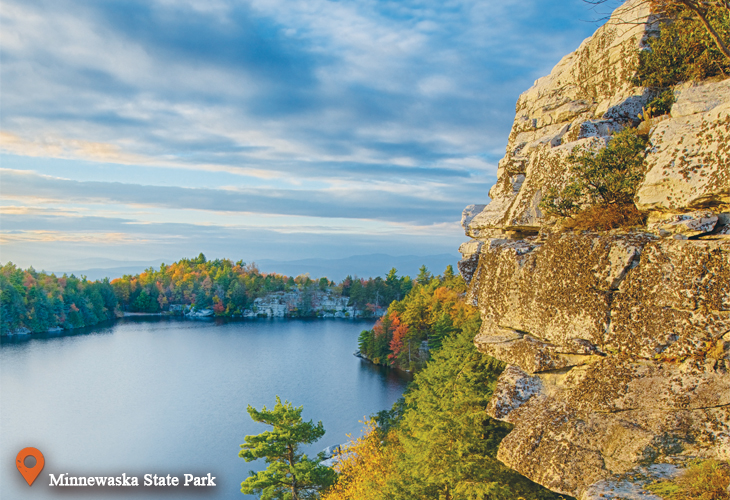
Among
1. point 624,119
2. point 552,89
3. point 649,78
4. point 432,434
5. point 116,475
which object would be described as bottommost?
point 116,475

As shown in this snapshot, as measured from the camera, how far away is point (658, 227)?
16.7ft

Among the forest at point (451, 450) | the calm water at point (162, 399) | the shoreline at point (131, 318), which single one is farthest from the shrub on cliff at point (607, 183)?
the shoreline at point (131, 318)

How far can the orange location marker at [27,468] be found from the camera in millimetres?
17844

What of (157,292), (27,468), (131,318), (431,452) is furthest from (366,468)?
(157,292)

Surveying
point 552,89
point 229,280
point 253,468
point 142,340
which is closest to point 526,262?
point 552,89

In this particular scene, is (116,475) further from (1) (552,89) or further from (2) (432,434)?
(1) (552,89)

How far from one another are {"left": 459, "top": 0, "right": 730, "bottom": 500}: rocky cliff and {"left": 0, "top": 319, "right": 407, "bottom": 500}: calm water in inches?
680

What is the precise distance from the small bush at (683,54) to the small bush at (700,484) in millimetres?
4470

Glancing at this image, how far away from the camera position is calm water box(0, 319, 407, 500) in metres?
22.2

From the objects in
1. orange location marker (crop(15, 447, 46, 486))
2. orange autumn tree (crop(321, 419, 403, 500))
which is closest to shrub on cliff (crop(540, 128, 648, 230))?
orange autumn tree (crop(321, 419, 403, 500))

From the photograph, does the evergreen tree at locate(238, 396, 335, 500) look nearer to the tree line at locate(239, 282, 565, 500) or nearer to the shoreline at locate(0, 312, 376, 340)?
the tree line at locate(239, 282, 565, 500)

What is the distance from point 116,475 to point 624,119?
2434 cm

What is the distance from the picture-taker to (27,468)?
18922mm

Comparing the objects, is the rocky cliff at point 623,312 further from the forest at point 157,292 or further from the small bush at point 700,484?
the forest at point 157,292
